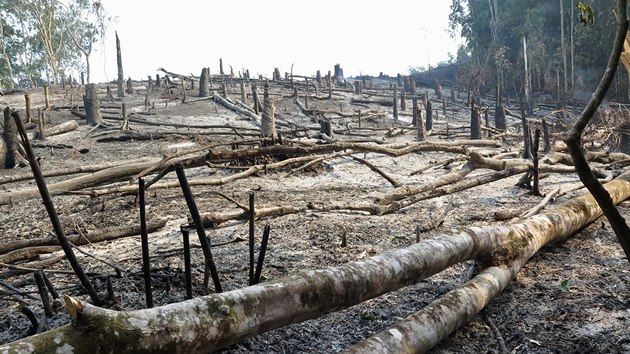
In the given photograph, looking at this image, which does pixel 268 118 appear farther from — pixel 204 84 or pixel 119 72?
pixel 119 72

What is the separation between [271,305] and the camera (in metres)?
2.38

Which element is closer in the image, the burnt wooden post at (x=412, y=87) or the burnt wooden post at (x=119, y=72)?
the burnt wooden post at (x=119, y=72)

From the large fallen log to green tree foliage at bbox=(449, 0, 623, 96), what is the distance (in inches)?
1053

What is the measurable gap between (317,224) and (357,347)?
3.47 meters

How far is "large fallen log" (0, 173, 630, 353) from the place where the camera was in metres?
1.78

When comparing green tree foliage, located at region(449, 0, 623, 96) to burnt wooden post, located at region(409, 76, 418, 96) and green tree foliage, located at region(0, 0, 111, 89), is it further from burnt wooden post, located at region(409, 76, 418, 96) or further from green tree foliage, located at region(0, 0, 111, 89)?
green tree foliage, located at region(0, 0, 111, 89)

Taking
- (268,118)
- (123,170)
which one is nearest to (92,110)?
(268,118)

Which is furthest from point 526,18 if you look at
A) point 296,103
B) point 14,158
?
point 14,158

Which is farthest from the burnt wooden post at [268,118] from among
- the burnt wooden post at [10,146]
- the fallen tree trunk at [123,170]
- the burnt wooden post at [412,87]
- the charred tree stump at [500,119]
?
the burnt wooden post at [412,87]

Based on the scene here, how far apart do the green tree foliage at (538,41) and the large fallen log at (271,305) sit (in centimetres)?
2675

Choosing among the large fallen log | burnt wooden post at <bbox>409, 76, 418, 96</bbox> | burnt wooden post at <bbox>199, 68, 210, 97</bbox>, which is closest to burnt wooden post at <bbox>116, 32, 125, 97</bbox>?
burnt wooden post at <bbox>199, 68, 210, 97</bbox>

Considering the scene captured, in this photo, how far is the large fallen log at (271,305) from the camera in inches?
70.1

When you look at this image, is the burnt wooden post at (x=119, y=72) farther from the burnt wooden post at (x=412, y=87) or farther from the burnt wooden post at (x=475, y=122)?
the burnt wooden post at (x=475, y=122)

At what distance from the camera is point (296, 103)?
2703 cm
